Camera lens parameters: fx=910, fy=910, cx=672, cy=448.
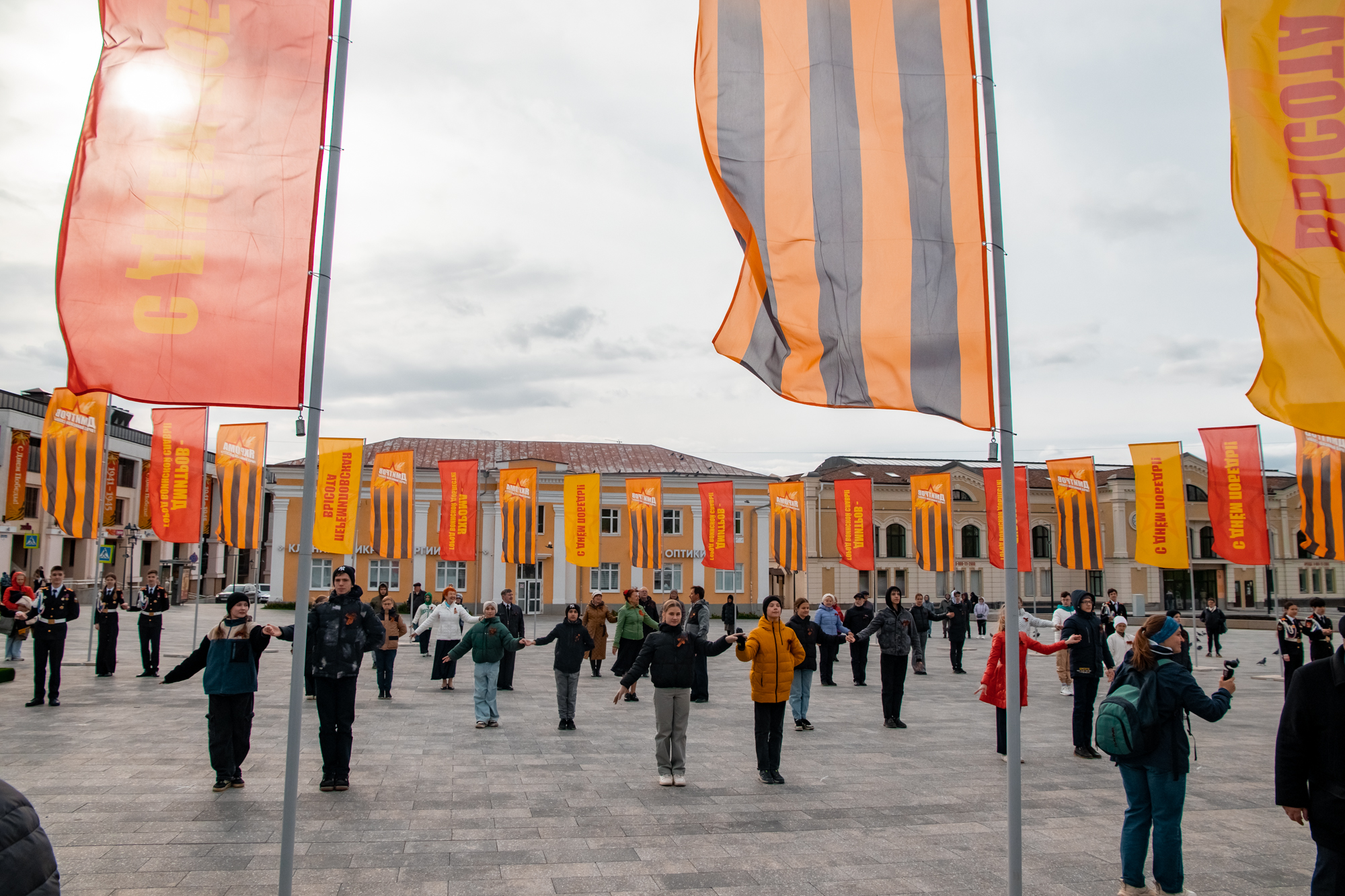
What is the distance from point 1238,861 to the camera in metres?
6.52

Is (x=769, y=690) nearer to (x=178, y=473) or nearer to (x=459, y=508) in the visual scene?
(x=178, y=473)

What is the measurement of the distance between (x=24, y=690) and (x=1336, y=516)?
24221 millimetres

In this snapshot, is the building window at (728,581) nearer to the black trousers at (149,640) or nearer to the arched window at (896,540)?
the arched window at (896,540)

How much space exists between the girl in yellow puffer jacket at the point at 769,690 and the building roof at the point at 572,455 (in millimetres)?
45291

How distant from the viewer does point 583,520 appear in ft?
88.0

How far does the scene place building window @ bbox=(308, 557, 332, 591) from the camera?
166 feet

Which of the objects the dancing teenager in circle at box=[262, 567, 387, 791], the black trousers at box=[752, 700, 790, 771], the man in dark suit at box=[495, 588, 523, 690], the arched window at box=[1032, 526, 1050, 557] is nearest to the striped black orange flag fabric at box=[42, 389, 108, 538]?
the man in dark suit at box=[495, 588, 523, 690]

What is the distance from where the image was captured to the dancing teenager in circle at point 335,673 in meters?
→ 8.30

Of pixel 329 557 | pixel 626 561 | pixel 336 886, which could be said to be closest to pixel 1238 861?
pixel 336 886

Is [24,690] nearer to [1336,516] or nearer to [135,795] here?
[135,795]

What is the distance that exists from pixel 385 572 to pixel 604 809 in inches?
1864

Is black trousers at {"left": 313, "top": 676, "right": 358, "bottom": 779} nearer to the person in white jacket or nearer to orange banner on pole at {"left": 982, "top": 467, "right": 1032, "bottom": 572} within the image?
the person in white jacket

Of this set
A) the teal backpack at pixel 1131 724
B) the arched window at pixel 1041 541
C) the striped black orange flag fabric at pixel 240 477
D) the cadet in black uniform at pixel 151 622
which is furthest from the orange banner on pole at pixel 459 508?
the arched window at pixel 1041 541

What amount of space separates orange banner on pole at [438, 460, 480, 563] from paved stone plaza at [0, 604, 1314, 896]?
466 inches
